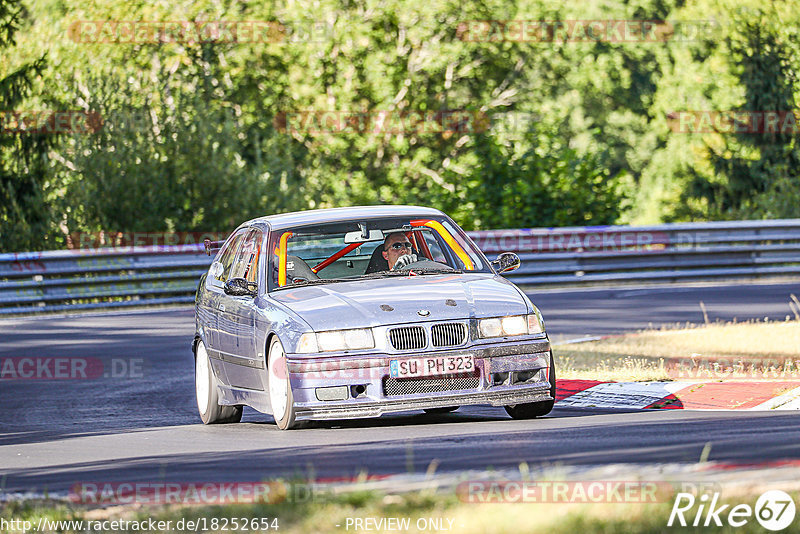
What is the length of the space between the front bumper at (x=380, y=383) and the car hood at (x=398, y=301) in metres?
0.23

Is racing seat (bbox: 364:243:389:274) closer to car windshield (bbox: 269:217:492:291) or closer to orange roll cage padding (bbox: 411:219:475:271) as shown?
car windshield (bbox: 269:217:492:291)

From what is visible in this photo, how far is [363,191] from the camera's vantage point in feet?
143

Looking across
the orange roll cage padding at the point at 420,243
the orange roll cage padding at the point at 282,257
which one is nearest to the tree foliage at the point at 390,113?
the orange roll cage padding at the point at 420,243

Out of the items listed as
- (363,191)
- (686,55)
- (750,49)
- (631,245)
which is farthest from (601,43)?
(631,245)

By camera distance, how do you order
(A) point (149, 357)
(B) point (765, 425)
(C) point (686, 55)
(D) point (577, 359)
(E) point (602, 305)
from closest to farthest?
(B) point (765, 425) < (D) point (577, 359) < (A) point (149, 357) < (E) point (602, 305) < (C) point (686, 55)

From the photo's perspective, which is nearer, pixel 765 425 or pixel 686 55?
pixel 765 425

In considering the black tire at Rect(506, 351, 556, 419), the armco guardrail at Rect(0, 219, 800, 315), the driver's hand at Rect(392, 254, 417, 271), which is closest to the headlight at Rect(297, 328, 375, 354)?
the black tire at Rect(506, 351, 556, 419)

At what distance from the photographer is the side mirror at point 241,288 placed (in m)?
10.5

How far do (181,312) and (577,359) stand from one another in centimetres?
955

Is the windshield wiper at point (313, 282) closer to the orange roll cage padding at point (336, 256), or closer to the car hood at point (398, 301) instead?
the car hood at point (398, 301)

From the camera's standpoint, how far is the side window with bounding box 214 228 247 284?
38.6ft

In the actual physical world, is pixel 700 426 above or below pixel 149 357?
above

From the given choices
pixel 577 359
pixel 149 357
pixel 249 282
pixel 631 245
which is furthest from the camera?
pixel 631 245

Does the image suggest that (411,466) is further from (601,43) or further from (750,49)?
(601,43)
